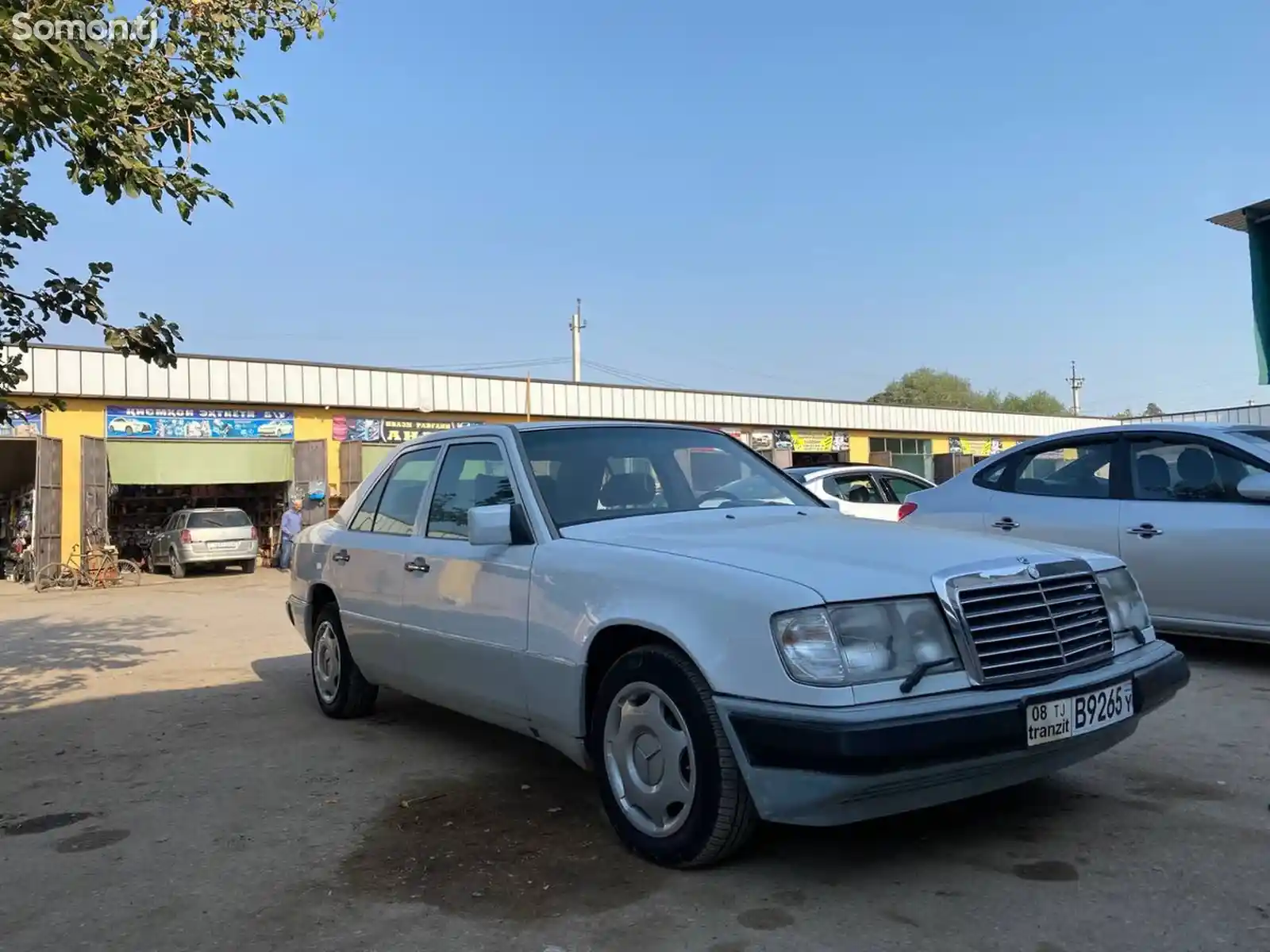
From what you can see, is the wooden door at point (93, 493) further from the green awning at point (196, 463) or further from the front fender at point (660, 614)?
the front fender at point (660, 614)

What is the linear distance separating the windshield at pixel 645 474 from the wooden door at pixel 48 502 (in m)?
18.6

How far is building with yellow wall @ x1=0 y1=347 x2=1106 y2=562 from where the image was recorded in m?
20.1

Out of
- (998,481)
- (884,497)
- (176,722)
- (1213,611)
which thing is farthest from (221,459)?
(1213,611)

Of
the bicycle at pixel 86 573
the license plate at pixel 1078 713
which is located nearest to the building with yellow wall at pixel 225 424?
the bicycle at pixel 86 573

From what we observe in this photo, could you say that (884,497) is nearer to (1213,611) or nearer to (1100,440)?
(1100,440)

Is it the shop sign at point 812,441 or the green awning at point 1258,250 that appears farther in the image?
the shop sign at point 812,441

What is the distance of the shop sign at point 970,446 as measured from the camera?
38.2 meters

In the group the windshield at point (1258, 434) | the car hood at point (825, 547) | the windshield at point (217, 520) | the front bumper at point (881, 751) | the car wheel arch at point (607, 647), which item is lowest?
the front bumper at point (881, 751)

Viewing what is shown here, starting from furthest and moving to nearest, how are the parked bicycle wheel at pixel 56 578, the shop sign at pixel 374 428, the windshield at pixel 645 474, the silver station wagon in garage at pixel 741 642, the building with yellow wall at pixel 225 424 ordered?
the shop sign at pixel 374 428, the building with yellow wall at pixel 225 424, the parked bicycle wheel at pixel 56 578, the windshield at pixel 645 474, the silver station wagon in garage at pixel 741 642

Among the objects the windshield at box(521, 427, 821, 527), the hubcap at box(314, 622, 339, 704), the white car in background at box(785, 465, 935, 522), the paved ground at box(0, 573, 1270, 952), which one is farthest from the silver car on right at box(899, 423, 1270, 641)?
the white car in background at box(785, 465, 935, 522)

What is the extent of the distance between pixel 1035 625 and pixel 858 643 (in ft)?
2.19

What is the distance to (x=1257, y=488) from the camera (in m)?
5.79

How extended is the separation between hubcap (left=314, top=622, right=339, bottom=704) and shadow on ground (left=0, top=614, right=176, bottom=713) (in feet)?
7.76

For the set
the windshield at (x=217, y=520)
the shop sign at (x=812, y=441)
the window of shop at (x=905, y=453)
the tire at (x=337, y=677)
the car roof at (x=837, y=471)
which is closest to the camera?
the tire at (x=337, y=677)
